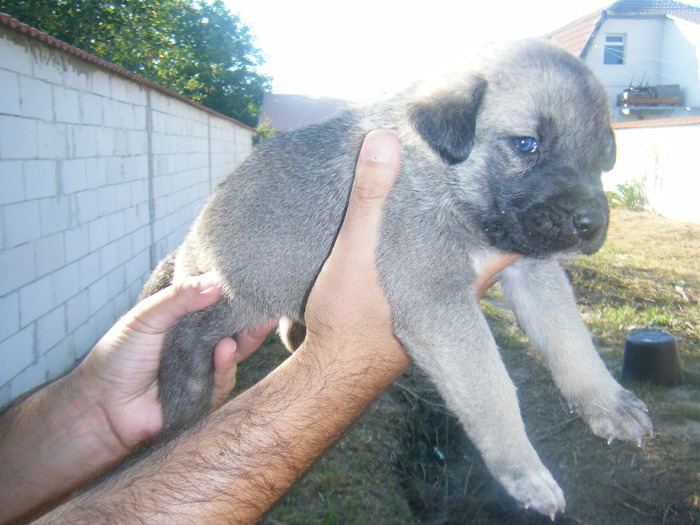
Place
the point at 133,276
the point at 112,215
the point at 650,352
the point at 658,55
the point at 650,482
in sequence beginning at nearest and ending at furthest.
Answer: the point at 650,482
the point at 650,352
the point at 112,215
the point at 133,276
the point at 658,55

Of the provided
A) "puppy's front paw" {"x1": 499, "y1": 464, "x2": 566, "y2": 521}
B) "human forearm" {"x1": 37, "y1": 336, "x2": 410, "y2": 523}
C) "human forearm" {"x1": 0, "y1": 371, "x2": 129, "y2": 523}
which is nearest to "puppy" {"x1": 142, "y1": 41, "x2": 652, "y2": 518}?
"puppy's front paw" {"x1": 499, "y1": 464, "x2": 566, "y2": 521}

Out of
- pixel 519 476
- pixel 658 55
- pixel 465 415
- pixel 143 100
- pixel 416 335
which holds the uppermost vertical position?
pixel 658 55

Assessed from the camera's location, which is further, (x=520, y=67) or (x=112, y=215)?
(x=112, y=215)

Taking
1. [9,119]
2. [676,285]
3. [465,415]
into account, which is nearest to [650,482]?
[465,415]

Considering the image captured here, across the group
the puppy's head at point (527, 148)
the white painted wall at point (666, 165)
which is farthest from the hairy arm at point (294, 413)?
the white painted wall at point (666, 165)

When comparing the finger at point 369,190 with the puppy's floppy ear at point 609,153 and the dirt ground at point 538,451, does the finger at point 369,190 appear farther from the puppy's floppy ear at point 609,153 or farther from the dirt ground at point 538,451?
the dirt ground at point 538,451

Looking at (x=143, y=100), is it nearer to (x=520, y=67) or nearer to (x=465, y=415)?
(x=520, y=67)

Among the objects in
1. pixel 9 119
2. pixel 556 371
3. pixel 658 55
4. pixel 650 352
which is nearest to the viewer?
pixel 556 371
